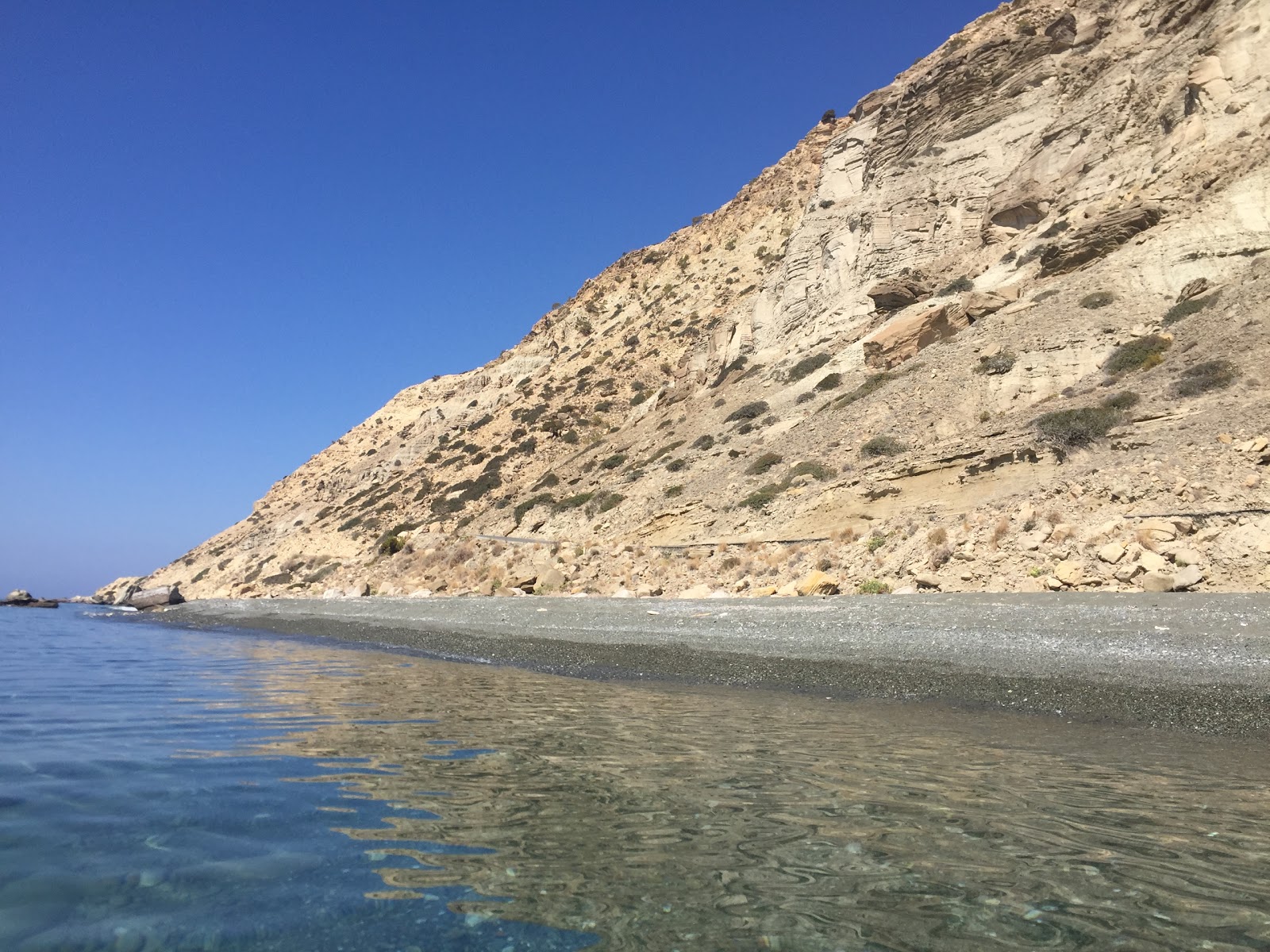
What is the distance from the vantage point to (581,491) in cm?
3694

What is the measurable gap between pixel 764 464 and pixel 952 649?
56.7 ft

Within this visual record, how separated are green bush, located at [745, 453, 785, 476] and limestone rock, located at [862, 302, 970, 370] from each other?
23.4 ft

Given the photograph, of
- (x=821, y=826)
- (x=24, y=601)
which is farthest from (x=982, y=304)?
(x=24, y=601)

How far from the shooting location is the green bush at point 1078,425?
1902 centimetres

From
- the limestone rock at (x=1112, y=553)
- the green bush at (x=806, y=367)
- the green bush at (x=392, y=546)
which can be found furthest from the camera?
the green bush at (x=392, y=546)

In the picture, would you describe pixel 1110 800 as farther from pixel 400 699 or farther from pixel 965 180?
pixel 965 180

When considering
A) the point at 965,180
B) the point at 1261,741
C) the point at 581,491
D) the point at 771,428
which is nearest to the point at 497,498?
the point at 581,491

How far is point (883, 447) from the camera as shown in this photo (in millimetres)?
24906

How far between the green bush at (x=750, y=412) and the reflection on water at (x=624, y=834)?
26208 millimetres

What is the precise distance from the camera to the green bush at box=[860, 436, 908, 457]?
2458 centimetres

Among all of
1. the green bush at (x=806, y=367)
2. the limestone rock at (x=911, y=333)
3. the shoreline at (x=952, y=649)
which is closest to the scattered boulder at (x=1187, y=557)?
the shoreline at (x=952, y=649)

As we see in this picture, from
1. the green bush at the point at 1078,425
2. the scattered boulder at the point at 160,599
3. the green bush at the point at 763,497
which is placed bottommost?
the scattered boulder at the point at 160,599

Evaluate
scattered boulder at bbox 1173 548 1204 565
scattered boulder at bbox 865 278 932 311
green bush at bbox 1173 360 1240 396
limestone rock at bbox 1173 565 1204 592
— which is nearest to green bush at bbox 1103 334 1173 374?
green bush at bbox 1173 360 1240 396

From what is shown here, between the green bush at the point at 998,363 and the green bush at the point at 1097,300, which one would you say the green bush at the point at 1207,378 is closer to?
the green bush at the point at 998,363
